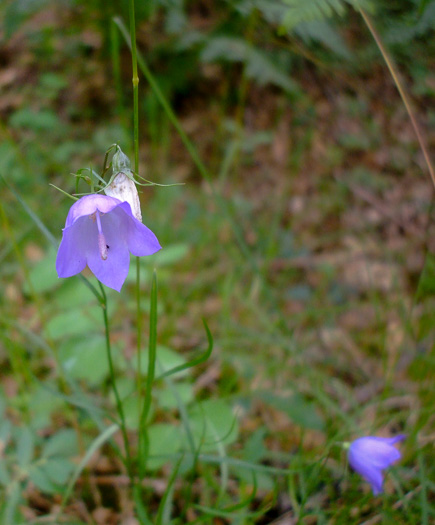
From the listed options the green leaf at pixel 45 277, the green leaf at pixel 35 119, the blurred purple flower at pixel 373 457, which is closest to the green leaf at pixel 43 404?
the green leaf at pixel 45 277

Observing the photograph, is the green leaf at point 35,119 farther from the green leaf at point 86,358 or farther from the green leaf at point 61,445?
the green leaf at point 61,445

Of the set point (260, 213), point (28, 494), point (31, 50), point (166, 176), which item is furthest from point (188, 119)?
point (28, 494)

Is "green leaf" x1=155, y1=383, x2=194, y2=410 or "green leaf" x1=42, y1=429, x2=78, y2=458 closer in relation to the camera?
"green leaf" x1=42, y1=429, x2=78, y2=458

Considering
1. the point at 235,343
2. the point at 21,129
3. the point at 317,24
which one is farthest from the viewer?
the point at 21,129

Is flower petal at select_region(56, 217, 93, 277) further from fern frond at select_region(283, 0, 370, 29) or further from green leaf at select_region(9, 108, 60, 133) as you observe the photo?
green leaf at select_region(9, 108, 60, 133)

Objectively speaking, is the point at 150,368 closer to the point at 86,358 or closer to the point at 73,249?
the point at 73,249

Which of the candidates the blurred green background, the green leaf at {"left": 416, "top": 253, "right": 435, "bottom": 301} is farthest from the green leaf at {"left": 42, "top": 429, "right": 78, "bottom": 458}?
the green leaf at {"left": 416, "top": 253, "right": 435, "bottom": 301}

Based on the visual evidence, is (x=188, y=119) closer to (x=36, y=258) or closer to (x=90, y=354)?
(x=36, y=258)
